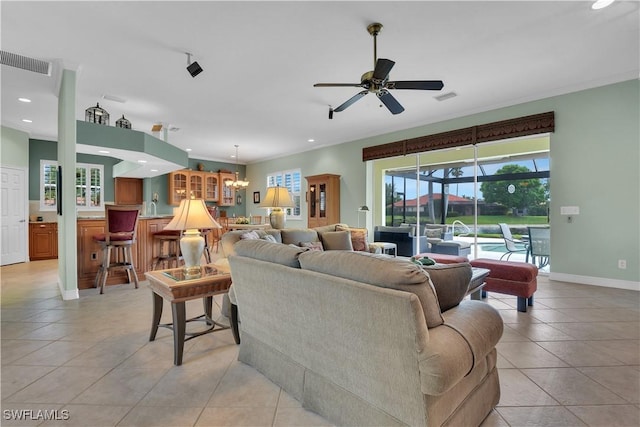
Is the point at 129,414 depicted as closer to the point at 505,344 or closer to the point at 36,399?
the point at 36,399

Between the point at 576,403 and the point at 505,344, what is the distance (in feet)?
2.41

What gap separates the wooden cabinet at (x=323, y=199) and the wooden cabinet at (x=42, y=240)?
5678 mm

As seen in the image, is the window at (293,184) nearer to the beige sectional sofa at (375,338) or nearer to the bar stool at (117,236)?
the bar stool at (117,236)

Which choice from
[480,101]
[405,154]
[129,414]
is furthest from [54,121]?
[480,101]

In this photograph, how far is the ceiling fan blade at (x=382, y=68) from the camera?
2475mm

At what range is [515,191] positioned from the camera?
208 inches

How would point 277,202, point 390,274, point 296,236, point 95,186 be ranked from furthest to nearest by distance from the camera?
point 95,186 → point 277,202 → point 296,236 → point 390,274

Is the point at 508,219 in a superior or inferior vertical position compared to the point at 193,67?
inferior

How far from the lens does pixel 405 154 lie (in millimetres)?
6125

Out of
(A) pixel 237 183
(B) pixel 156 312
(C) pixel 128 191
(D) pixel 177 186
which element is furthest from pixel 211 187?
(B) pixel 156 312

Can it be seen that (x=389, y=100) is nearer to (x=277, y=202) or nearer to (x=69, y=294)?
(x=277, y=202)

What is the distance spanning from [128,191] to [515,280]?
899 centimetres

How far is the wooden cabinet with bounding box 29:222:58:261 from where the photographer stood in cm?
632

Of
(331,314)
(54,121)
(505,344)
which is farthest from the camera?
(54,121)
